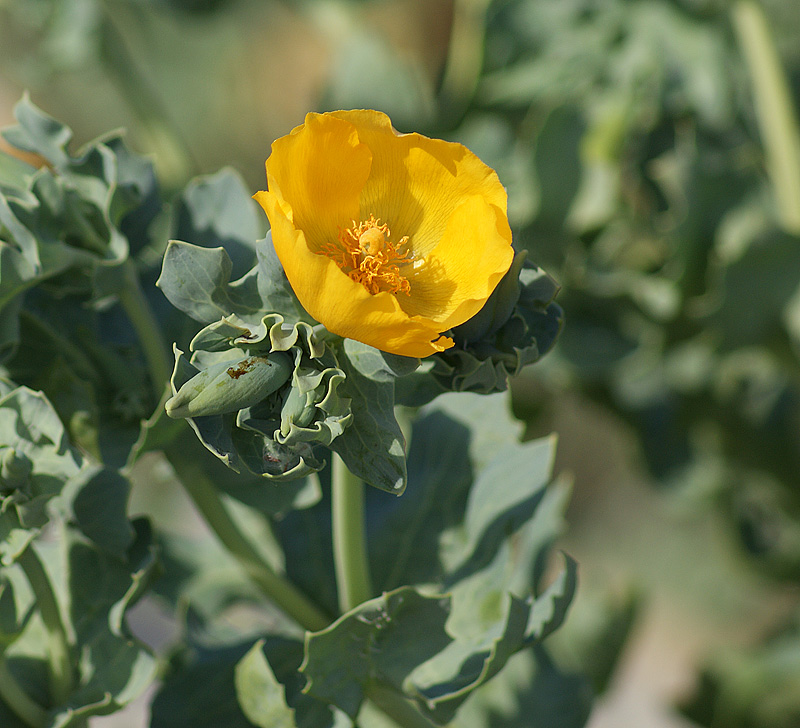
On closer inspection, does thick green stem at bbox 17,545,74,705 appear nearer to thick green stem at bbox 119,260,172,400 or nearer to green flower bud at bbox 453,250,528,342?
thick green stem at bbox 119,260,172,400

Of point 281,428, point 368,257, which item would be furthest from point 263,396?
point 368,257

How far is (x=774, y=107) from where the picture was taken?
1.51m

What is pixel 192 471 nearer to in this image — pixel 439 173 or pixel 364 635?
pixel 364 635

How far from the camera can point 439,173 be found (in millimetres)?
641

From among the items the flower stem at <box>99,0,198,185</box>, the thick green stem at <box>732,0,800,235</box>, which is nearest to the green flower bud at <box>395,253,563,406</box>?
the thick green stem at <box>732,0,800,235</box>

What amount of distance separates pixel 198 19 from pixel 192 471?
4.43ft

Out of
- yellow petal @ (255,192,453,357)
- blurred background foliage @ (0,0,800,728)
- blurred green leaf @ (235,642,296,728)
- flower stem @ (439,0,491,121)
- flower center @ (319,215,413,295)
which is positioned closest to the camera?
yellow petal @ (255,192,453,357)

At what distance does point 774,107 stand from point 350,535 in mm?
1202

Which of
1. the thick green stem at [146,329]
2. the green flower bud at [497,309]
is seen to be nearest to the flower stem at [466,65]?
the thick green stem at [146,329]

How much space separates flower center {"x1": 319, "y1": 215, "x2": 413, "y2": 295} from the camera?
2.08ft

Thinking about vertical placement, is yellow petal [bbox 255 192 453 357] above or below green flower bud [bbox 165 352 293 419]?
above

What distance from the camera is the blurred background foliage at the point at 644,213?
1470 millimetres

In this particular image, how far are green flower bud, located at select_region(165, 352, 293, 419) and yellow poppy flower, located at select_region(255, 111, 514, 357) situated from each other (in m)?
0.06

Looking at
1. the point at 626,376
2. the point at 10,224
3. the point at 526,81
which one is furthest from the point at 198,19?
the point at 10,224
